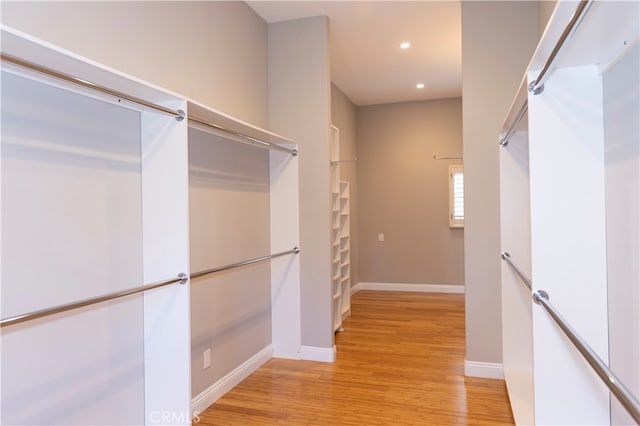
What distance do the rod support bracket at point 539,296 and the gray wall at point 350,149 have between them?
4315mm

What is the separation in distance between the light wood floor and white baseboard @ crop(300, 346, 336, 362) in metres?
0.06

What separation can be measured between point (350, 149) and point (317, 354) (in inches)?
138

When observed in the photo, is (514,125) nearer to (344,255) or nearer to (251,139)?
(251,139)

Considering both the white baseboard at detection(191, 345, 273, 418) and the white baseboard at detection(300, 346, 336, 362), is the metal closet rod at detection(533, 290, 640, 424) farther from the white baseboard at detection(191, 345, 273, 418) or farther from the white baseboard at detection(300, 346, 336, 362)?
the white baseboard at detection(300, 346, 336, 362)

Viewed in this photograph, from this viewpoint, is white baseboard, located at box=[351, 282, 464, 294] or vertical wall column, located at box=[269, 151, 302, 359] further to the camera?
white baseboard, located at box=[351, 282, 464, 294]

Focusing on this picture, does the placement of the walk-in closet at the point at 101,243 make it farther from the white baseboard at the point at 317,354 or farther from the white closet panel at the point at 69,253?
the white baseboard at the point at 317,354

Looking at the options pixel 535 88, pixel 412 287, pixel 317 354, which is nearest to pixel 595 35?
pixel 535 88

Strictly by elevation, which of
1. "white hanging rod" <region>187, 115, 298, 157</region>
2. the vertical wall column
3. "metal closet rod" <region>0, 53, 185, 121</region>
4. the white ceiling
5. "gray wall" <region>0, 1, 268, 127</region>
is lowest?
the vertical wall column

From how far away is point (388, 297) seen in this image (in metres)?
6.05

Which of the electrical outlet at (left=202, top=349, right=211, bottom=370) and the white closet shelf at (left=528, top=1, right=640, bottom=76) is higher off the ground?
the white closet shelf at (left=528, top=1, right=640, bottom=76)

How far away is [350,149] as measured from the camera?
6.27m

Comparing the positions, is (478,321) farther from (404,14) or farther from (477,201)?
(404,14)

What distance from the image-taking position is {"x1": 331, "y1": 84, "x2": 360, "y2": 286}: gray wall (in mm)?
5683

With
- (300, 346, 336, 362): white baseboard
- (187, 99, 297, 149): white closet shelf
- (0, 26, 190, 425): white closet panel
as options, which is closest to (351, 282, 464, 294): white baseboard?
(300, 346, 336, 362): white baseboard
